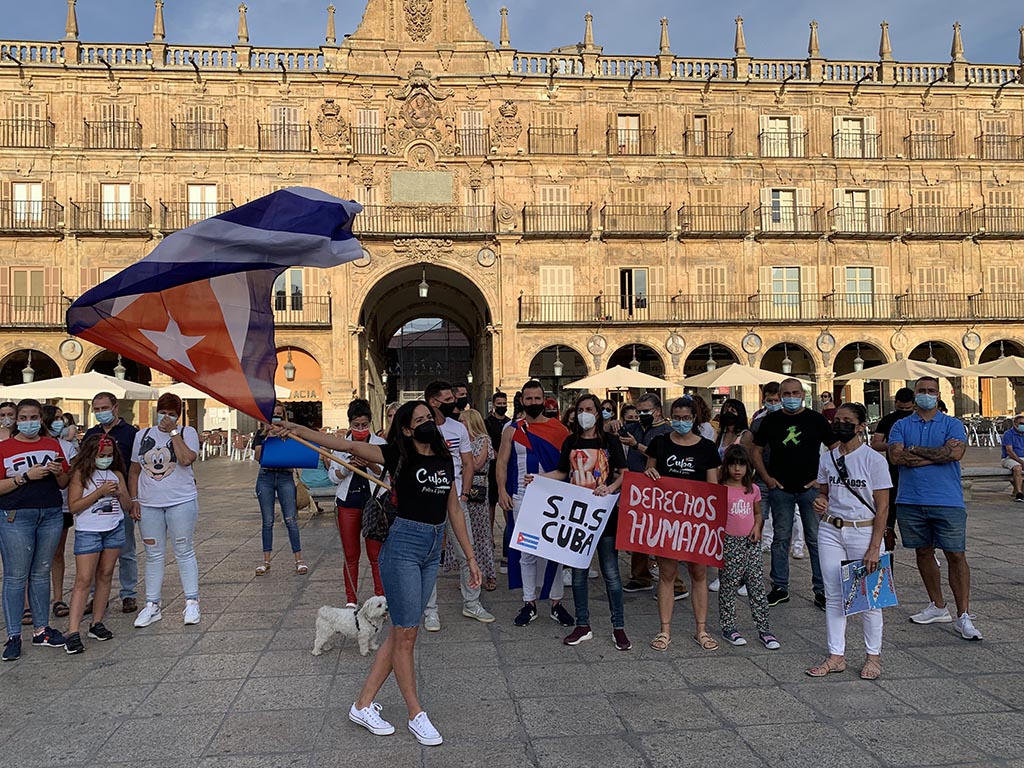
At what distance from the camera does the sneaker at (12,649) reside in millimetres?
5254

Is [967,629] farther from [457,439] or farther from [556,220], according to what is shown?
[556,220]

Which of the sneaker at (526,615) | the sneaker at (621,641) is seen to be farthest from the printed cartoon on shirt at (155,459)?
the sneaker at (621,641)

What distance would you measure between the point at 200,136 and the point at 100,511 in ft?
87.4

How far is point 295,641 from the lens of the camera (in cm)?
561

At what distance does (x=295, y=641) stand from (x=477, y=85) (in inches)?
1081

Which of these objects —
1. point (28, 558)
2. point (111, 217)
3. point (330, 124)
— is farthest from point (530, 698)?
point (111, 217)

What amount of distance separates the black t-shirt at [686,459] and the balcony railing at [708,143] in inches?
1069

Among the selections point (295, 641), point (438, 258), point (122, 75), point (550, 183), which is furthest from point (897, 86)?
point (295, 641)

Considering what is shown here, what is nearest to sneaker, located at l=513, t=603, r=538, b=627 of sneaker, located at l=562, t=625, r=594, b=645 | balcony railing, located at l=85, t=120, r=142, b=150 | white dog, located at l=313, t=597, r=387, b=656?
sneaker, located at l=562, t=625, r=594, b=645

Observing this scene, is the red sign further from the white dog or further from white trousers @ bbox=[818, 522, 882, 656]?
the white dog

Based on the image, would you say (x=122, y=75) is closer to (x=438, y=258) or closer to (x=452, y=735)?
(x=438, y=258)

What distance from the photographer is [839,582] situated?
482cm

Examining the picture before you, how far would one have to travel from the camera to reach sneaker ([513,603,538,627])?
5.95m

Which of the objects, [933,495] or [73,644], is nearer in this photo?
[73,644]
